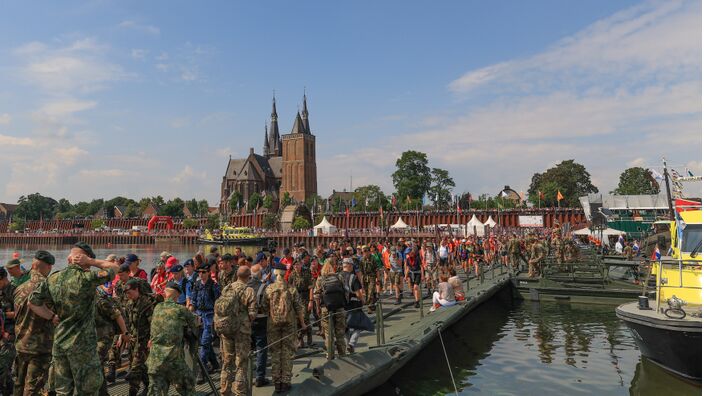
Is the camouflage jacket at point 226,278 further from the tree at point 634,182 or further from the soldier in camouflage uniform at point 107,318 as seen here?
the tree at point 634,182

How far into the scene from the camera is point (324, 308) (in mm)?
10297

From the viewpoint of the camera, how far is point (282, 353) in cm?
759

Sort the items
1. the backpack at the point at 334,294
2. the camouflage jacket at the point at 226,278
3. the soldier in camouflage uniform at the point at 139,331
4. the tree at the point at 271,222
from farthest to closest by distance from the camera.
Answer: the tree at the point at 271,222 < the camouflage jacket at the point at 226,278 < the backpack at the point at 334,294 < the soldier in camouflage uniform at the point at 139,331

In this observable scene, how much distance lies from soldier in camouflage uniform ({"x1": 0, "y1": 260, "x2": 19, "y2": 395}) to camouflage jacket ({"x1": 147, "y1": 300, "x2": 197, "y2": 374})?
2.48 meters

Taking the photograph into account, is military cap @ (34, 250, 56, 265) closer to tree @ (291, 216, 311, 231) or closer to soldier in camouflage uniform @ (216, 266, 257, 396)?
soldier in camouflage uniform @ (216, 266, 257, 396)

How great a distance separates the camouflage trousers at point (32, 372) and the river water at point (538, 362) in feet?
18.9

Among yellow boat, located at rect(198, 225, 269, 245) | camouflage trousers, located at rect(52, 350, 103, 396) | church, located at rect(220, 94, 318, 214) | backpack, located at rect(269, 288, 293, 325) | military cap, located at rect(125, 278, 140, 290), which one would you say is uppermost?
church, located at rect(220, 94, 318, 214)

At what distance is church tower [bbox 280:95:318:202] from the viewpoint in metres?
162

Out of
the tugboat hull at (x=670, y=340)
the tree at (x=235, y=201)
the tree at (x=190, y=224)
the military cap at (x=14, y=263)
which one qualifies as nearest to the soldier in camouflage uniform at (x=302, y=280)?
the military cap at (x=14, y=263)

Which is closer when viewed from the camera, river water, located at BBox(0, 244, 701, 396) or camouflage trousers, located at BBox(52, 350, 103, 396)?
camouflage trousers, located at BBox(52, 350, 103, 396)

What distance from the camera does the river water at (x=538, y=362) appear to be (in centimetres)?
1057

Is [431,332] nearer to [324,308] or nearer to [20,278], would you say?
[324,308]

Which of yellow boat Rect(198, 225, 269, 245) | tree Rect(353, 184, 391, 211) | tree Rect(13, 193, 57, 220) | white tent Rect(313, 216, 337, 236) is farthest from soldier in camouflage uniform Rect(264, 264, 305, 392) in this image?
tree Rect(13, 193, 57, 220)

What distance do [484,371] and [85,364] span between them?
30.6 ft
